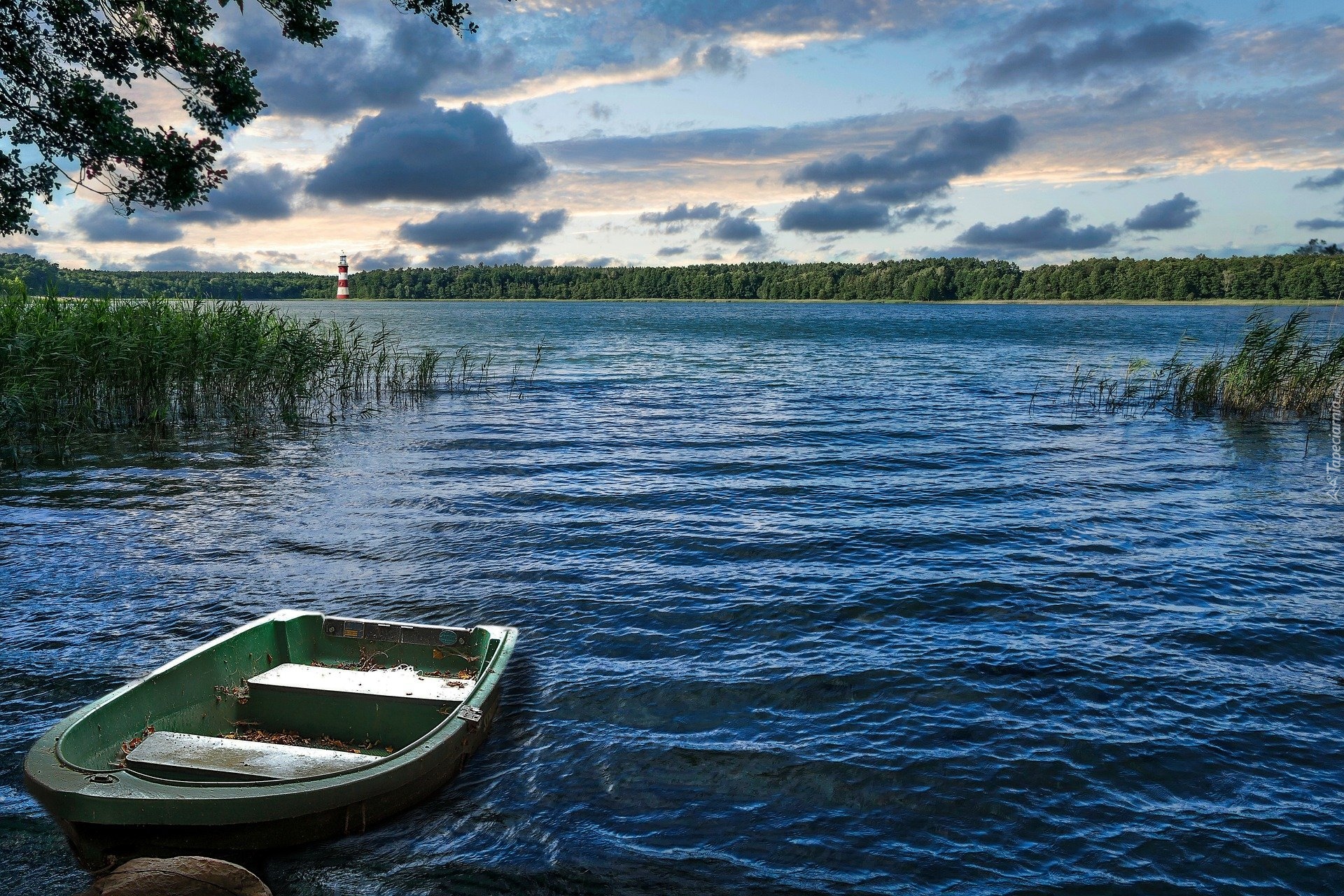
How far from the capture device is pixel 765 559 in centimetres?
1239

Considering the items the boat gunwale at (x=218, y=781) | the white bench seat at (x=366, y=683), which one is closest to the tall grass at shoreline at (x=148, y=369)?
the white bench seat at (x=366, y=683)

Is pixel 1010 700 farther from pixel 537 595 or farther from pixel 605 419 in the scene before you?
pixel 605 419

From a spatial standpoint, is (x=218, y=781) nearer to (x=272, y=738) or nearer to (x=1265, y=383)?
(x=272, y=738)

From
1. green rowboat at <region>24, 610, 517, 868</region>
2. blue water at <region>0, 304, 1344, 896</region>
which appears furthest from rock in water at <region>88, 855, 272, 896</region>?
blue water at <region>0, 304, 1344, 896</region>

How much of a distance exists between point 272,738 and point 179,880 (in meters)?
2.60

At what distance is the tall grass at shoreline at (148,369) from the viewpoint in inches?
746

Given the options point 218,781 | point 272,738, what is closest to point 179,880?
point 218,781

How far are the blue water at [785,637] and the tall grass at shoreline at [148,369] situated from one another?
2.94m

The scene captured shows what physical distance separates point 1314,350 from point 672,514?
22.5m

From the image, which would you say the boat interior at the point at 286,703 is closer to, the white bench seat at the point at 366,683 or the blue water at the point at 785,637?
the white bench seat at the point at 366,683

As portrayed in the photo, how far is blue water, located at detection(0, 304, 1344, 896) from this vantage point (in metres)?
5.93

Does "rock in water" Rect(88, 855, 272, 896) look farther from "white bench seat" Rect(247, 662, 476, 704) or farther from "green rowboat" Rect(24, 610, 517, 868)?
"white bench seat" Rect(247, 662, 476, 704)

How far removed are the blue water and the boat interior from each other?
0.65 meters

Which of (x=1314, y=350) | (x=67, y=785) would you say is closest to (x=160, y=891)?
(x=67, y=785)
